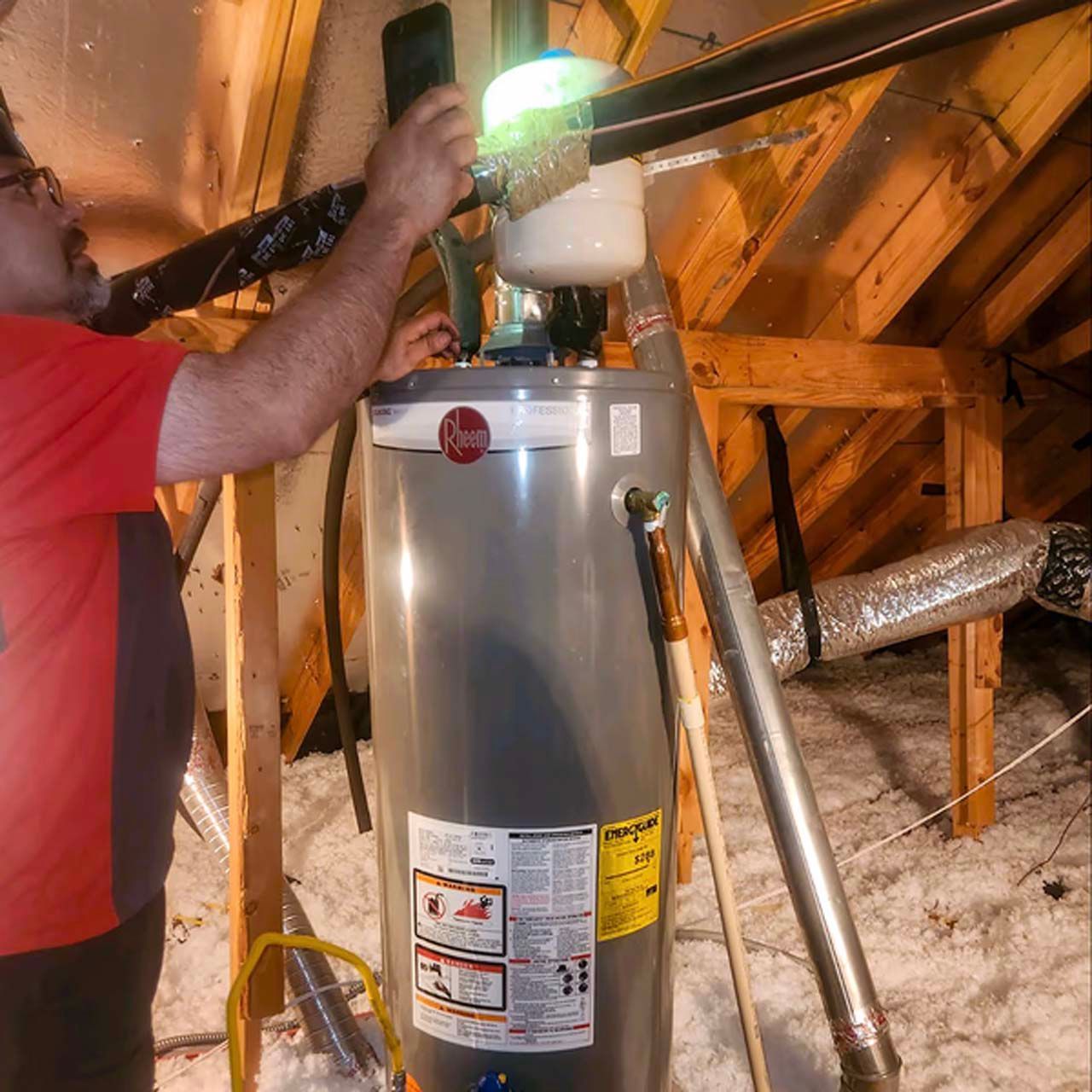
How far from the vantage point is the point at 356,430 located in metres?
1.15

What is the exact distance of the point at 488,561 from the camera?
2.60 ft

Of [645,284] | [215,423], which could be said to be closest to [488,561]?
[215,423]

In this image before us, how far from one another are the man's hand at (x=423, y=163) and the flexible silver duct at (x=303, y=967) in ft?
3.14

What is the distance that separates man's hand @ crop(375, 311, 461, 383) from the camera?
2.77 feet

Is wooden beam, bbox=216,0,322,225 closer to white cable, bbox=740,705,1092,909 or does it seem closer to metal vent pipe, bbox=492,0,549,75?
metal vent pipe, bbox=492,0,549,75

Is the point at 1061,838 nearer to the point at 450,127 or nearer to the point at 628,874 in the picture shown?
the point at 628,874

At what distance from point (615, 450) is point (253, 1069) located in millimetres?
1181

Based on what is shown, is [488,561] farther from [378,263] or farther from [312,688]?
[312,688]

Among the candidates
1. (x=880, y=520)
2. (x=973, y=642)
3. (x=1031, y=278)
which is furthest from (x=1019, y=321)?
(x=880, y=520)

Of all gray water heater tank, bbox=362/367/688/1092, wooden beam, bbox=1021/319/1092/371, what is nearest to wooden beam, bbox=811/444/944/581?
wooden beam, bbox=1021/319/1092/371

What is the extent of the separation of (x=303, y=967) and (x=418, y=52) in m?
1.40

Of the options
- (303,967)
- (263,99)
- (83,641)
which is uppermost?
(263,99)

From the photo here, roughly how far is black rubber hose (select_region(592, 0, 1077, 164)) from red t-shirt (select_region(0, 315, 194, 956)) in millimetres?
524

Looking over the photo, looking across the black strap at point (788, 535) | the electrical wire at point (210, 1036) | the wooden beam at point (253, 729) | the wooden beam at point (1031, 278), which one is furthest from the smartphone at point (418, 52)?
the wooden beam at point (1031, 278)
